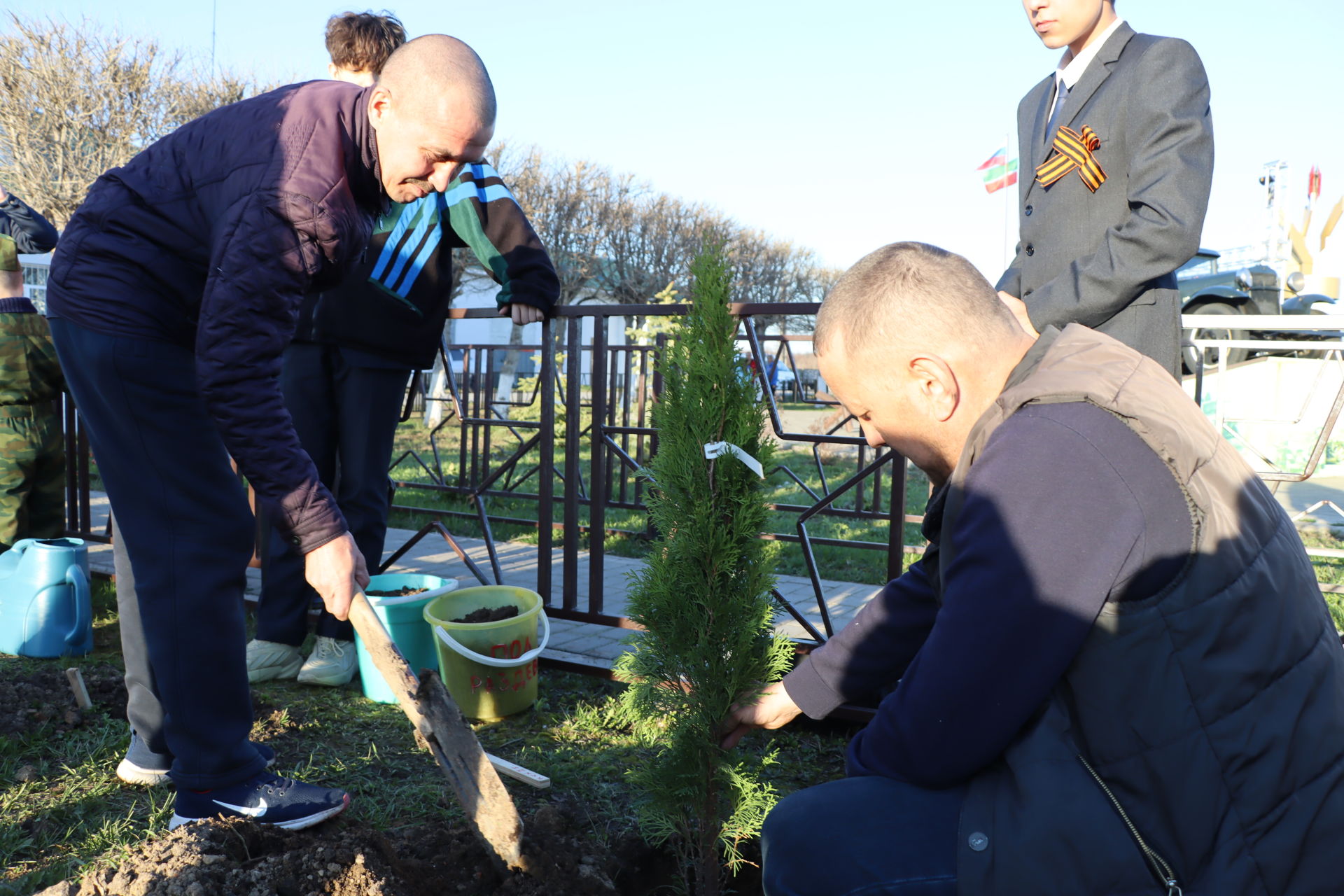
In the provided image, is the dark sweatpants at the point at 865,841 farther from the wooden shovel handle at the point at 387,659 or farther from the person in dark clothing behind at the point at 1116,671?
the wooden shovel handle at the point at 387,659

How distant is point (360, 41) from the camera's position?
3.28 m

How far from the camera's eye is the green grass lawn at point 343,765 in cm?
241

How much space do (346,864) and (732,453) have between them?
1.24 meters

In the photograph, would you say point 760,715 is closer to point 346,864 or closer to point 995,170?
point 346,864

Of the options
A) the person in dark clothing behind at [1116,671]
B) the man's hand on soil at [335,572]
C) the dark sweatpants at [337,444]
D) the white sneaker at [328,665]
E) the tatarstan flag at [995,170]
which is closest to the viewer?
the person in dark clothing behind at [1116,671]

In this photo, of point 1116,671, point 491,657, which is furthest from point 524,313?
point 1116,671

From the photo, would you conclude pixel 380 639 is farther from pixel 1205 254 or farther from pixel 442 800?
pixel 1205 254

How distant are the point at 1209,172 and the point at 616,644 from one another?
9.81 feet

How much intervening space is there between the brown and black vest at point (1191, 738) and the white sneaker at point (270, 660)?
300 cm

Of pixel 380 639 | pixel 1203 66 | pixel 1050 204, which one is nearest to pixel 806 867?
pixel 380 639

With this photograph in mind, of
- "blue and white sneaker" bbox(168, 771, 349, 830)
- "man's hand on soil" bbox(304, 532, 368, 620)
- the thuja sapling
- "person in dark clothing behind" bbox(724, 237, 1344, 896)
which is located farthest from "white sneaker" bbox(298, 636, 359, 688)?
"person in dark clothing behind" bbox(724, 237, 1344, 896)

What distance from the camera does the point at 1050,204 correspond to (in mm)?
2535

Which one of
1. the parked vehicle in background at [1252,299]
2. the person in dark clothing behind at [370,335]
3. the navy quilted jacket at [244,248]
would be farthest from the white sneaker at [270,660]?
the parked vehicle in background at [1252,299]

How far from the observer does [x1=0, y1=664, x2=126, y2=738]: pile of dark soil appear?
3.06 metres
